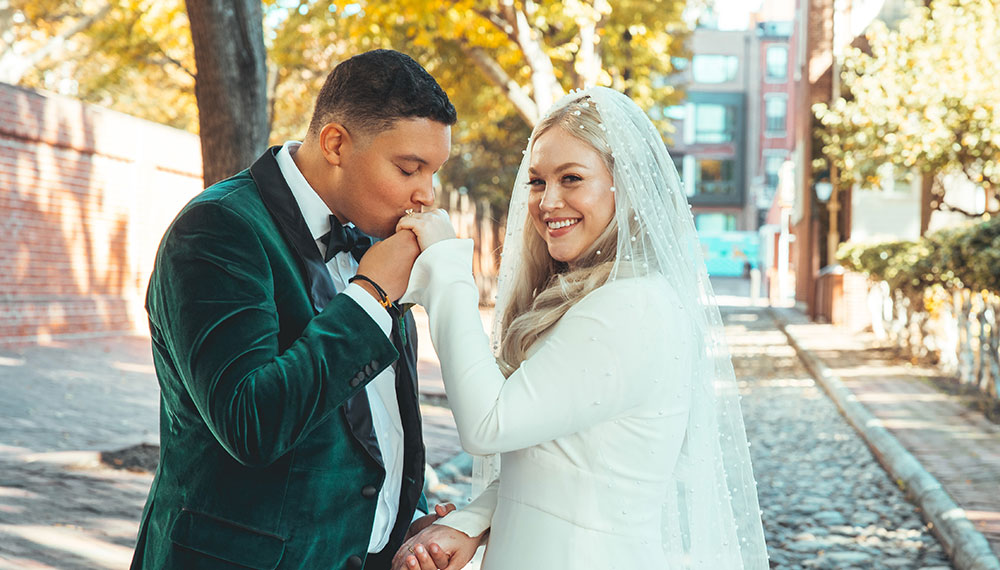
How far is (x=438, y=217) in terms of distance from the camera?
7.16ft

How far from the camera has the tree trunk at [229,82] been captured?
5539 mm

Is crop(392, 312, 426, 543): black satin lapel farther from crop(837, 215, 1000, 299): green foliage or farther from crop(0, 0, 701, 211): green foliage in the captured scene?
crop(0, 0, 701, 211): green foliage

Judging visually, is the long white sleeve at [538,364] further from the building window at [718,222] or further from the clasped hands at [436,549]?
the building window at [718,222]

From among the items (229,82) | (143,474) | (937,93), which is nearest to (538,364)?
(229,82)

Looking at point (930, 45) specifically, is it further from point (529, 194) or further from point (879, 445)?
point (529, 194)

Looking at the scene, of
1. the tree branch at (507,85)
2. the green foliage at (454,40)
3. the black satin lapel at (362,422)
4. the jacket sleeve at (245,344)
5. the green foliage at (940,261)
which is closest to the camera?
the jacket sleeve at (245,344)

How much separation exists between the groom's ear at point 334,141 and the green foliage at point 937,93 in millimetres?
16140

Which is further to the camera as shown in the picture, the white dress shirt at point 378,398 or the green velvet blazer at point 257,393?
the white dress shirt at point 378,398

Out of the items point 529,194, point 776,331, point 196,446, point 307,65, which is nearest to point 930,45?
point 776,331

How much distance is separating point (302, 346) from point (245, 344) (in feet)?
0.35

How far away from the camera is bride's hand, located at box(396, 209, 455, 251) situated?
211cm

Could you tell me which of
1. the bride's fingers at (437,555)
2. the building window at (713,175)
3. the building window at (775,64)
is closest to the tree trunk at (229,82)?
the bride's fingers at (437,555)

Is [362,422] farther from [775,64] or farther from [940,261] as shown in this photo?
[775,64]

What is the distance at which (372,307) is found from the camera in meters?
1.89
